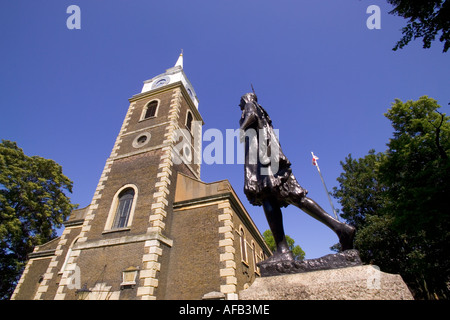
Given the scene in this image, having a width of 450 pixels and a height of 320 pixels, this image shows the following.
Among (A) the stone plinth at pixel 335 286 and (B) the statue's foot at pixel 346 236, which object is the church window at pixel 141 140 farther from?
(B) the statue's foot at pixel 346 236

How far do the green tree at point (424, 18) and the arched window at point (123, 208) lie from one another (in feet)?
41.1

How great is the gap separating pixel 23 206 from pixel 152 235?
660 inches

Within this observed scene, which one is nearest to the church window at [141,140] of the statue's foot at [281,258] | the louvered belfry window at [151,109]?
the louvered belfry window at [151,109]

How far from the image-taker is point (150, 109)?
17.5m

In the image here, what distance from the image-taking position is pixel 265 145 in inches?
149

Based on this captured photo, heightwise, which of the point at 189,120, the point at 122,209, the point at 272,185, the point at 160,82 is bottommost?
the point at 272,185

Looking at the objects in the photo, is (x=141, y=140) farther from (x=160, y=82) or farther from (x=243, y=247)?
(x=243, y=247)

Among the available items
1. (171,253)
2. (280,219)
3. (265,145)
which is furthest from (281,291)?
(171,253)

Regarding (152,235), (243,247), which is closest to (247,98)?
(152,235)

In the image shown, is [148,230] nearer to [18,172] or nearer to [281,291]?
[281,291]

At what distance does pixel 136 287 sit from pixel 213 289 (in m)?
3.03

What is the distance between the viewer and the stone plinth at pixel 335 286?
2.14 metres

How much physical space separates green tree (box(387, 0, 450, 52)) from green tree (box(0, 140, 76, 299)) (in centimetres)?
2449

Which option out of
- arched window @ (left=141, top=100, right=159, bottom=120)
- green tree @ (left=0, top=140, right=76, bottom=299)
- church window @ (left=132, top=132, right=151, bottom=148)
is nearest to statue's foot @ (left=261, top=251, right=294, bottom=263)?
church window @ (left=132, top=132, right=151, bottom=148)
